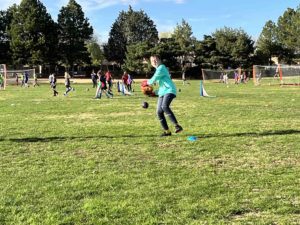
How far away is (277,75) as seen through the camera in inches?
1919

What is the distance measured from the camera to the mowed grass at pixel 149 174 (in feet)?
16.7

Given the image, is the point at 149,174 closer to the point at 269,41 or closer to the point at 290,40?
the point at 269,41

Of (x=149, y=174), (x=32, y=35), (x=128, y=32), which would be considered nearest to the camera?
(x=149, y=174)

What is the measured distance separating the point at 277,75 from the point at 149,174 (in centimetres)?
4455

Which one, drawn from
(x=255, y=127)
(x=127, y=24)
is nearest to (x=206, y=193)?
(x=255, y=127)

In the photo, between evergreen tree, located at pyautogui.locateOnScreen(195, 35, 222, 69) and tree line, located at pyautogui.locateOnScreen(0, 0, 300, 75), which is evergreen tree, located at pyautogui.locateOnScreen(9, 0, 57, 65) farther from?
evergreen tree, located at pyautogui.locateOnScreen(195, 35, 222, 69)

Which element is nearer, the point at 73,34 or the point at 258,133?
the point at 258,133

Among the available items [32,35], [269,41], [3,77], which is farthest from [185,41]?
[3,77]

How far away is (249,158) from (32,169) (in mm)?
3910

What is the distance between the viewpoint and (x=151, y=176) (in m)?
6.78

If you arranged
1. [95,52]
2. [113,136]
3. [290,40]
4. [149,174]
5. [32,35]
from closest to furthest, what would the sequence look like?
[149,174] → [113,136] → [32,35] → [290,40] → [95,52]

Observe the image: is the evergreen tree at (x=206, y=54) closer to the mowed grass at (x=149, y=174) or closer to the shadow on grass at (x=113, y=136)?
the mowed grass at (x=149, y=174)

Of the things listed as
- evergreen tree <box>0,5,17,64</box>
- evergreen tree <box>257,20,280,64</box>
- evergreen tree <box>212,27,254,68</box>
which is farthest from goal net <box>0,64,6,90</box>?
evergreen tree <box>257,20,280,64</box>

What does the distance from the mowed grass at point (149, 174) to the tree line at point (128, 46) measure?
63327 millimetres
